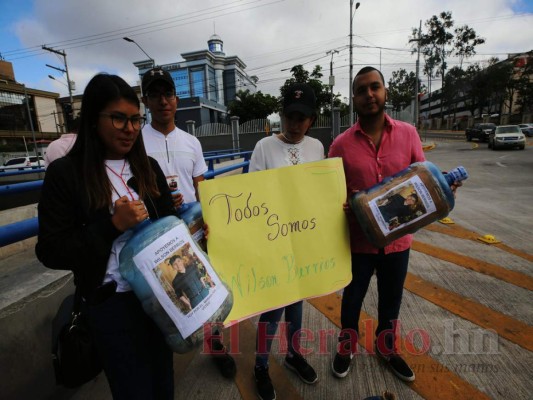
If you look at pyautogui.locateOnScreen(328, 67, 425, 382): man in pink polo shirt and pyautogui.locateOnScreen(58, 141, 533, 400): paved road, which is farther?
pyautogui.locateOnScreen(58, 141, 533, 400): paved road

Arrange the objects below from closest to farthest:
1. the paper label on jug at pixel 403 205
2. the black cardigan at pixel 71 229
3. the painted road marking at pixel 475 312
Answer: the black cardigan at pixel 71 229
the paper label on jug at pixel 403 205
the painted road marking at pixel 475 312

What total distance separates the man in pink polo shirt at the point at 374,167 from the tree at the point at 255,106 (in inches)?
1585

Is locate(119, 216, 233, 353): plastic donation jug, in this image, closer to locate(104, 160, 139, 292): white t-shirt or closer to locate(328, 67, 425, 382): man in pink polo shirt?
locate(104, 160, 139, 292): white t-shirt

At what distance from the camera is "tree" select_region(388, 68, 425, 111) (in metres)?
60.5

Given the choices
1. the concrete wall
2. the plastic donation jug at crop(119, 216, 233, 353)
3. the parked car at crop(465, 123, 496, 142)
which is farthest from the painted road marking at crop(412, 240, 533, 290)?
the parked car at crop(465, 123, 496, 142)

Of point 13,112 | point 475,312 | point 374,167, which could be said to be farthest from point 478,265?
point 13,112

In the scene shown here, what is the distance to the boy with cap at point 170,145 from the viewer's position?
2062mm

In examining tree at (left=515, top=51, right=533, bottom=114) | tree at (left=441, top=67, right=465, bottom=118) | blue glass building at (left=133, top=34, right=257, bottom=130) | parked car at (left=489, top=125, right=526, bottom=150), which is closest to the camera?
parked car at (left=489, top=125, right=526, bottom=150)

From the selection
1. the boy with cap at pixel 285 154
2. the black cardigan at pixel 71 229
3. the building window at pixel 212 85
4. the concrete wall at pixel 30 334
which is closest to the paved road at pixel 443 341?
the boy with cap at pixel 285 154

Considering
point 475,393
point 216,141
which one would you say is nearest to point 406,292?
point 475,393

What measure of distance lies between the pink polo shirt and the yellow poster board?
153 millimetres

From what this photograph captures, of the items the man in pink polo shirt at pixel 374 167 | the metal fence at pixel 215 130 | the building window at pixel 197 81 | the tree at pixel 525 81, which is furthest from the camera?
the building window at pixel 197 81

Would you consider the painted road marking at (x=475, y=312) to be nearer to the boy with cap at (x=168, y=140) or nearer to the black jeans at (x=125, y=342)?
the boy with cap at (x=168, y=140)

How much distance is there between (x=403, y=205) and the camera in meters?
1.52
